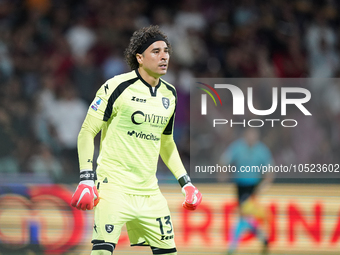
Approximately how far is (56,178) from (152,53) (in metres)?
2.56

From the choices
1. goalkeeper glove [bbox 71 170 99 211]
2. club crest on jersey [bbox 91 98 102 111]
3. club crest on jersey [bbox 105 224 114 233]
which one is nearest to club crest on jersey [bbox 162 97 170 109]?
club crest on jersey [bbox 91 98 102 111]

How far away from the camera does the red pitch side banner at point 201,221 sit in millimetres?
5770

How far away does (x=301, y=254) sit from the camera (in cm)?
577

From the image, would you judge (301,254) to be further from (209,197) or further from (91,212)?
(91,212)

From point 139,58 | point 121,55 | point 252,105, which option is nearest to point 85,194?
point 139,58

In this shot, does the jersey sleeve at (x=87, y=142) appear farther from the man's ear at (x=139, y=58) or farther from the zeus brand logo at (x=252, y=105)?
the zeus brand logo at (x=252, y=105)

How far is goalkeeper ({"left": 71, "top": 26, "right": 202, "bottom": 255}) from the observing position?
366 cm

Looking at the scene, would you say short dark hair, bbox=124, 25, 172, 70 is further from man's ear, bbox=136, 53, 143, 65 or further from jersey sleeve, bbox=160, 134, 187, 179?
jersey sleeve, bbox=160, 134, 187, 179

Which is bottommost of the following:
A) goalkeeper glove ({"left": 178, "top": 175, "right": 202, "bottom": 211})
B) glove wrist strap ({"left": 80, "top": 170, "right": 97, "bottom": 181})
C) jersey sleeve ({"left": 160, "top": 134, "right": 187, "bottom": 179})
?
goalkeeper glove ({"left": 178, "top": 175, "right": 202, "bottom": 211})

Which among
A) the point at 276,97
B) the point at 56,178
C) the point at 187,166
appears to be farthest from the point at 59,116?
the point at 276,97

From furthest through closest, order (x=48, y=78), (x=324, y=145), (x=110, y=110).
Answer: (x=48, y=78)
(x=324, y=145)
(x=110, y=110)

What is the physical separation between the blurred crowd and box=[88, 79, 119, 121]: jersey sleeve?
271cm

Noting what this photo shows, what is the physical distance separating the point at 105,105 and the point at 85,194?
2.21ft

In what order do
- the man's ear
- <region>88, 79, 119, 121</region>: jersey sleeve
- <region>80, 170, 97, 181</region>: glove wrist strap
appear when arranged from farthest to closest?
the man's ear
<region>88, 79, 119, 121</region>: jersey sleeve
<region>80, 170, 97, 181</region>: glove wrist strap
